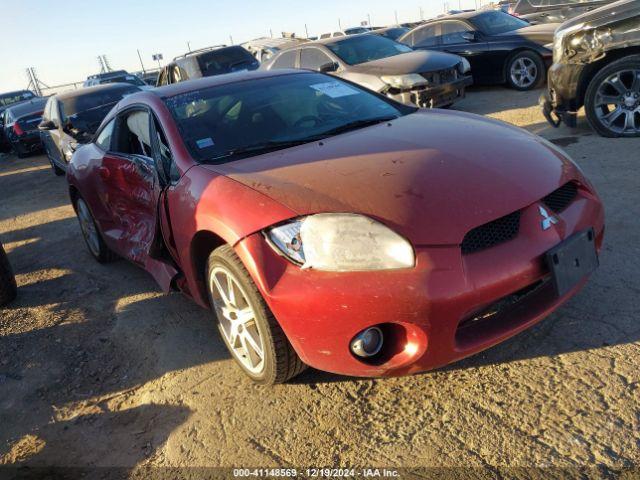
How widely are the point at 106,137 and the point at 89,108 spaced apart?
5126 millimetres

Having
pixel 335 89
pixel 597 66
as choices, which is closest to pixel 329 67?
pixel 597 66

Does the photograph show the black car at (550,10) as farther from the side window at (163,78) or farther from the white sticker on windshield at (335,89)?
the white sticker on windshield at (335,89)

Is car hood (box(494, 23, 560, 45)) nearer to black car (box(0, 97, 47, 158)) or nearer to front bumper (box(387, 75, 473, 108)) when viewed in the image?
front bumper (box(387, 75, 473, 108))

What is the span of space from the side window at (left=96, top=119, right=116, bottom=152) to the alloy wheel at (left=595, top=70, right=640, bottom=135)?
4.61 m

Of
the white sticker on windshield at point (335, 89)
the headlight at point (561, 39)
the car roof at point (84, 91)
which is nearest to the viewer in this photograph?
the white sticker on windshield at point (335, 89)

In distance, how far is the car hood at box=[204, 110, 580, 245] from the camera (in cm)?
221

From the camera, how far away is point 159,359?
123 inches

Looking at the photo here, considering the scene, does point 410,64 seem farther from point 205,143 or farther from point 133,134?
point 205,143

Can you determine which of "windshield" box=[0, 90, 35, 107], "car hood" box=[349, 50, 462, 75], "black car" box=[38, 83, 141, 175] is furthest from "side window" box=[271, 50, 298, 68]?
"windshield" box=[0, 90, 35, 107]

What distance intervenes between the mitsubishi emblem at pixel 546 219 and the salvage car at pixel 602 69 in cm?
387

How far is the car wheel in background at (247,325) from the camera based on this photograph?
235 cm

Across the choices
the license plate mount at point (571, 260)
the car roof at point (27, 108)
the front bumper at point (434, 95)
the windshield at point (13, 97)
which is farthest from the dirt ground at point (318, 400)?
the windshield at point (13, 97)

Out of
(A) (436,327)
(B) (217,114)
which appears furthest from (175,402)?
(B) (217,114)

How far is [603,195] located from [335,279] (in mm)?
3011
